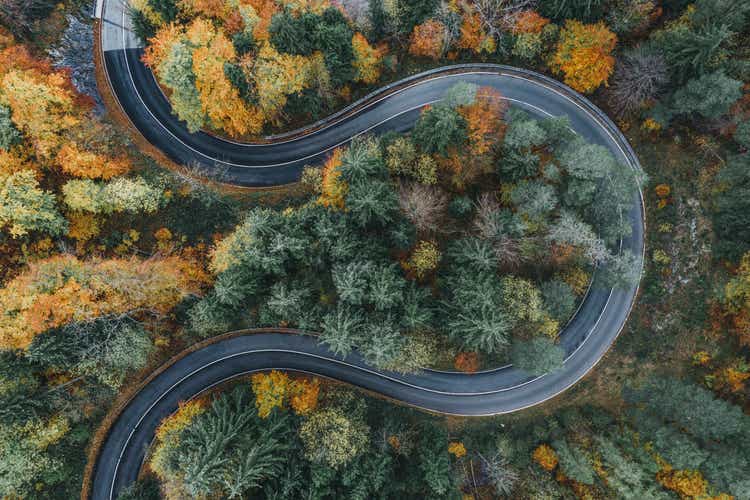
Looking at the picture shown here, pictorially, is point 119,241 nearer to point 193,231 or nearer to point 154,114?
point 193,231

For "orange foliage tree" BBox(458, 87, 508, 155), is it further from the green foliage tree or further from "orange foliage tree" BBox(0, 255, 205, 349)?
"orange foliage tree" BBox(0, 255, 205, 349)

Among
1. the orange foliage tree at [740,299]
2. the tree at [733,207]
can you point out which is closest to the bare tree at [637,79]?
the tree at [733,207]

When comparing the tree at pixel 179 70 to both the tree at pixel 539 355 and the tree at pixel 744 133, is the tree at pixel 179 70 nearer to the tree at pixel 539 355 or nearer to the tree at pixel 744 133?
the tree at pixel 539 355

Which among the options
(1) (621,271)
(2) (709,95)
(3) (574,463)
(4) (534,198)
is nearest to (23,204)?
(4) (534,198)

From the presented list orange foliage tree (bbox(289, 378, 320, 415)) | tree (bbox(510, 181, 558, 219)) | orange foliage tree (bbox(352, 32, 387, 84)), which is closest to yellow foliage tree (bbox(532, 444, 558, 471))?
orange foliage tree (bbox(289, 378, 320, 415))

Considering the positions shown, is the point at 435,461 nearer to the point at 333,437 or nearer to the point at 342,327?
the point at 333,437
